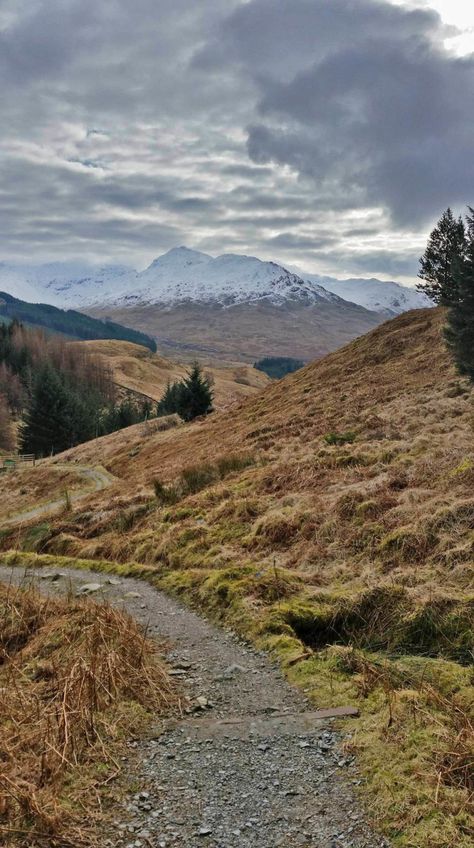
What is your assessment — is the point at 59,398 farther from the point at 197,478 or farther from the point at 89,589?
the point at 89,589

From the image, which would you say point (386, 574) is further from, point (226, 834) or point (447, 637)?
point (226, 834)

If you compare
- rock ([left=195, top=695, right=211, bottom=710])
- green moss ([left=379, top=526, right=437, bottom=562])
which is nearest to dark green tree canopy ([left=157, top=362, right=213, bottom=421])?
green moss ([left=379, top=526, right=437, bottom=562])

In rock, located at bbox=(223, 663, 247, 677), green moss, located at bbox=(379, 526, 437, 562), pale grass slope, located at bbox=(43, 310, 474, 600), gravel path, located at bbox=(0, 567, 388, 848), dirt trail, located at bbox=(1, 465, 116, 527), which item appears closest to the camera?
gravel path, located at bbox=(0, 567, 388, 848)

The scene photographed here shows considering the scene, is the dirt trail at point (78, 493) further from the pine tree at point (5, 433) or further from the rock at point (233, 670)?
the pine tree at point (5, 433)

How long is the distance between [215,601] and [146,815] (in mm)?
6814

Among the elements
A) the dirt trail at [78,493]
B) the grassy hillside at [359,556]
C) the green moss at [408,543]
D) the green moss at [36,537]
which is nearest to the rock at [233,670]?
the grassy hillside at [359,556]

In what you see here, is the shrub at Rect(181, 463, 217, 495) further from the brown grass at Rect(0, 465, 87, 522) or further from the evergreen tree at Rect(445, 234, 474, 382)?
the brown grass at Rect(0, 465, 87, 522)

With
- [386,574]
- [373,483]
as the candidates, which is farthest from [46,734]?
[373,483]

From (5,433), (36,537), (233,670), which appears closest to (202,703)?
(233,670)

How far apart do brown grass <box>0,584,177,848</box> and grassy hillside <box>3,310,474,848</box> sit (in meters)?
2.66

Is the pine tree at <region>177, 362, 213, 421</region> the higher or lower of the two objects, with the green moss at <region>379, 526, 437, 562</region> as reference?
higher

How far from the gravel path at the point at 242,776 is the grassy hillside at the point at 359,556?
1.39 feet

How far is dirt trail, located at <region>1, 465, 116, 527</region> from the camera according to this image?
106 ft

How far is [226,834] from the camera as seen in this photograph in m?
5.48
